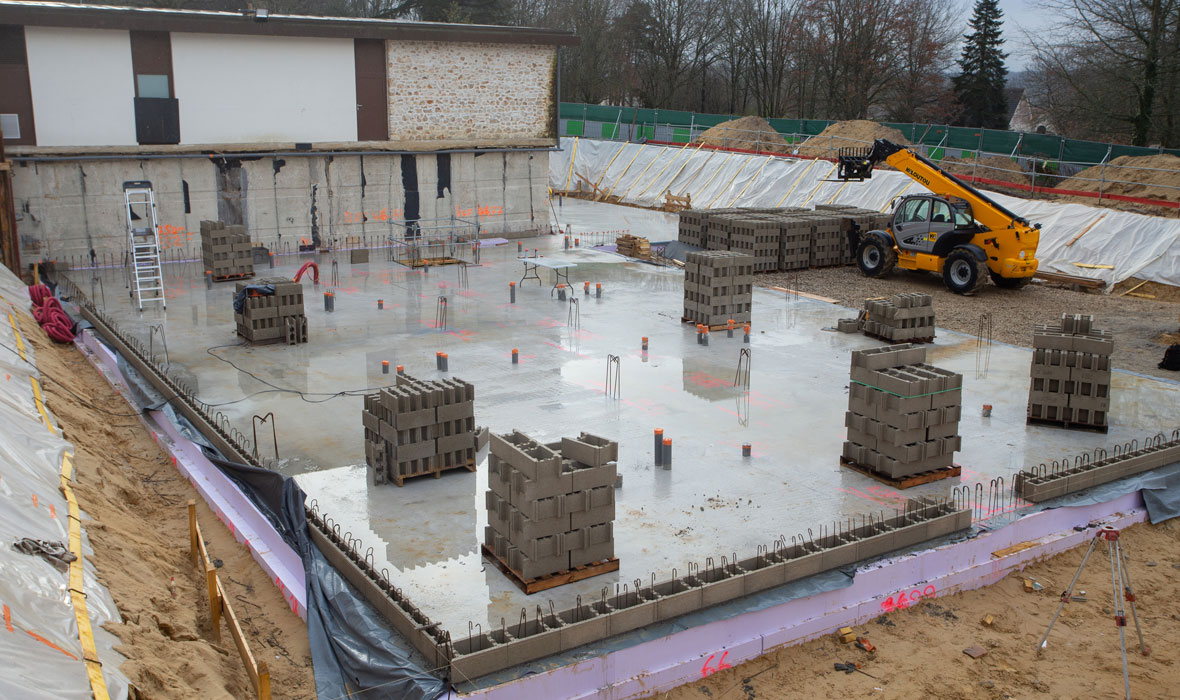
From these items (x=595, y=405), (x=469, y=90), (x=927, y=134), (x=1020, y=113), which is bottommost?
(x=595, y=405)

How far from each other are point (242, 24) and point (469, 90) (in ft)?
29.4

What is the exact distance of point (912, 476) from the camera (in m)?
15.0

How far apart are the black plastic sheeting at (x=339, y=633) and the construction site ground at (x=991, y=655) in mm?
2744

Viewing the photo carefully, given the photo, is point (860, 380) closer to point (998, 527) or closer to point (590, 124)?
point (998, 527)

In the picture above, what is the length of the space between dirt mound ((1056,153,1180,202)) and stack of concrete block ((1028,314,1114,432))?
1994 centimetres

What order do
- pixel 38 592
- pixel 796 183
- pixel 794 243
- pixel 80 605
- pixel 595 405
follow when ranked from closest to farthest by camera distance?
pixel 38 592, pixel 80 605, pixel 595 405, pixel 794 243, pixel 796 183

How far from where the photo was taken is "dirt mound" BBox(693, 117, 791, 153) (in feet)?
177

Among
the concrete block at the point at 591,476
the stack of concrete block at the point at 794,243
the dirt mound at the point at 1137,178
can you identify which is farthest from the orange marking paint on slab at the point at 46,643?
the dirt mound at the point at 1137,178

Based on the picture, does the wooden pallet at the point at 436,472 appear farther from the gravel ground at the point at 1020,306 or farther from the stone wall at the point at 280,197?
the stone wall at the point at 280,197

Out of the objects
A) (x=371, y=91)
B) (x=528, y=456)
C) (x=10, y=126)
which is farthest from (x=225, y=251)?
(x=528, y=456)

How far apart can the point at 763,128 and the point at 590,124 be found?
1306cm

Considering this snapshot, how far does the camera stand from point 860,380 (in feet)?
49.6

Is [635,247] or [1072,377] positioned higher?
[635,247]

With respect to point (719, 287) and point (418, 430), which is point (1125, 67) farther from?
point (418, 430)
